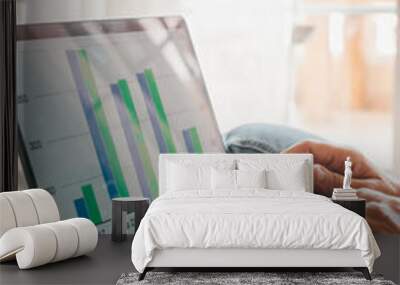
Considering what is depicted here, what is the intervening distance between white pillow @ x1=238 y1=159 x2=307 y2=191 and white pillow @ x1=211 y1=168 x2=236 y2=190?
0.90ft

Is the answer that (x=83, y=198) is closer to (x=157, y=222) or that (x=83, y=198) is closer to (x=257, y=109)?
(x=257, y=109)

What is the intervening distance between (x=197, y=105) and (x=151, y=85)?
1.67 feet

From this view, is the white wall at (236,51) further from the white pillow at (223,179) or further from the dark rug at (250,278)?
the dark rug at (250,278)

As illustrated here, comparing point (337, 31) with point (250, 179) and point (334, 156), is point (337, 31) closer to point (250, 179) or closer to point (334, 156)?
point (334, 156)

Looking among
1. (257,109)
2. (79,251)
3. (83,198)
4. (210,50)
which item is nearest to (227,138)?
(257,109)

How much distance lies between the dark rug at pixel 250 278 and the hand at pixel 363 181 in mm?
1987

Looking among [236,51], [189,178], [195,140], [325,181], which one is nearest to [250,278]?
[189,178]

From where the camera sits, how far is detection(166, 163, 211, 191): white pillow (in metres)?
6.78

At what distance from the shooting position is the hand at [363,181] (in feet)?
23.9

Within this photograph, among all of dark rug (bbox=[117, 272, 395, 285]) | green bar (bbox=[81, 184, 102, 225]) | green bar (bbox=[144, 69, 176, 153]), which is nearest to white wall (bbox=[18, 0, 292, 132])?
green bar (bbox=[144, 69, 176, 153])

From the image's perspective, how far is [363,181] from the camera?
24.0ft

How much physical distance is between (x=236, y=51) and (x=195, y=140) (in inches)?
39.1

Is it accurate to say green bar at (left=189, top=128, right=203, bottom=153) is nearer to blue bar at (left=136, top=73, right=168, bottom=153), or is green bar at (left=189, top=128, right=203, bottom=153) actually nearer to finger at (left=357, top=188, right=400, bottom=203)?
blue bar at (left=136, top=73, right=168, bottom=153)

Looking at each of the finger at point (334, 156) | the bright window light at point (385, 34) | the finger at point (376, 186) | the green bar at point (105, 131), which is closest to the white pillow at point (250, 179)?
the finger at point (334, 156)
